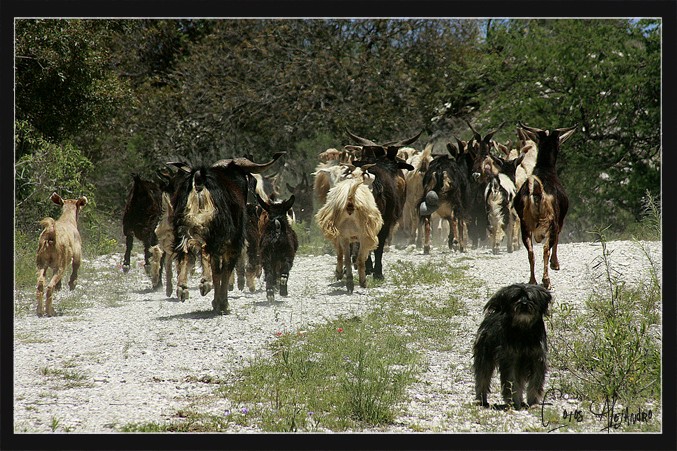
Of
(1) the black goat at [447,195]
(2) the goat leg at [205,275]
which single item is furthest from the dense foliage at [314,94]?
(2) the goat leg at [205,275]

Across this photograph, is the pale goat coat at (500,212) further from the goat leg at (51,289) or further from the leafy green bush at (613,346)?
the goat leg at (51,289)

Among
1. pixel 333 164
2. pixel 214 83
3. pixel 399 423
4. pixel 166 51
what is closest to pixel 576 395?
pixel 399 423

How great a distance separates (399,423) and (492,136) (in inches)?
216

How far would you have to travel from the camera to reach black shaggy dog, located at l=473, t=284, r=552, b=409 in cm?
635

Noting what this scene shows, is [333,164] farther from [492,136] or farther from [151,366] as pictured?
[151,366]

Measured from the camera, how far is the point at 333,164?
487 inches

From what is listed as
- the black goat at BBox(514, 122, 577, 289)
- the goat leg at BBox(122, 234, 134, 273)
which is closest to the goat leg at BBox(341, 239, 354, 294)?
the black goat at BBox(514, 122, 577, 289)

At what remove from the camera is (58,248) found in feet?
31.2

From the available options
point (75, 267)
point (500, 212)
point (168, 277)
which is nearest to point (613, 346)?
point (500, 212)

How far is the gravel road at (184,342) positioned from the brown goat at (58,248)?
0.19 metres

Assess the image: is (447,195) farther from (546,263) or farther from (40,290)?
(40,290)

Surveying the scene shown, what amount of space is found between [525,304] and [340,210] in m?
4.34

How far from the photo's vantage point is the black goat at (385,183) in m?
11.0
